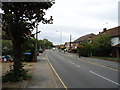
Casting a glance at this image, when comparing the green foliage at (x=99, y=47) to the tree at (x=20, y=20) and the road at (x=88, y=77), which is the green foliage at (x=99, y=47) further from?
the tree at (x=20, y=20)

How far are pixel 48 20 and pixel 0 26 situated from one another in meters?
3.28

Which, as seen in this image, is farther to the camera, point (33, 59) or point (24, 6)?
point (33, 59)

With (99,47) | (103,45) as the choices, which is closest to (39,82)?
(103,45)

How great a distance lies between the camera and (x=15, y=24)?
10.6 metres

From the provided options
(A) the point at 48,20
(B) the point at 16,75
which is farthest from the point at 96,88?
(A) the point at 48,20

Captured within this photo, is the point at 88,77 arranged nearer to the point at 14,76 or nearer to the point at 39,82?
the point at 39,82

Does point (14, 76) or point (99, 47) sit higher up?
point (99, 47)

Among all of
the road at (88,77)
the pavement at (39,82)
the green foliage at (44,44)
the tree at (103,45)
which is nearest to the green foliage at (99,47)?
the tree at (103,45)

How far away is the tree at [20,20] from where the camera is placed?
1033cm

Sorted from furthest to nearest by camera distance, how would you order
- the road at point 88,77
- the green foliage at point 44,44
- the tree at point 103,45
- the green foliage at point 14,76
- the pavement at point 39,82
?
the green foliage at point 44,44, the tree at point 103,45, the green foliage at point 14,76, the road at point 88,77, the pavement at point 39,82

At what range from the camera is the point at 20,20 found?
1096cm

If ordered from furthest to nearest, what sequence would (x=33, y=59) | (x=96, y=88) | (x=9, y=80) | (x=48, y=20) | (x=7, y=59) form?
(x=33, y=59)
(x=7, y=59)
(x=48, y=20)
(x=9, y=80)
(x=96, y=88)

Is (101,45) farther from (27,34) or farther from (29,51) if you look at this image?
(27,34)

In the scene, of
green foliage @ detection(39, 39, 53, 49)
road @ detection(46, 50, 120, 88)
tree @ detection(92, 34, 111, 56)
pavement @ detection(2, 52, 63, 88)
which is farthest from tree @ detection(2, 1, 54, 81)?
green foliage @ detection(39, 39, 53, 49)
